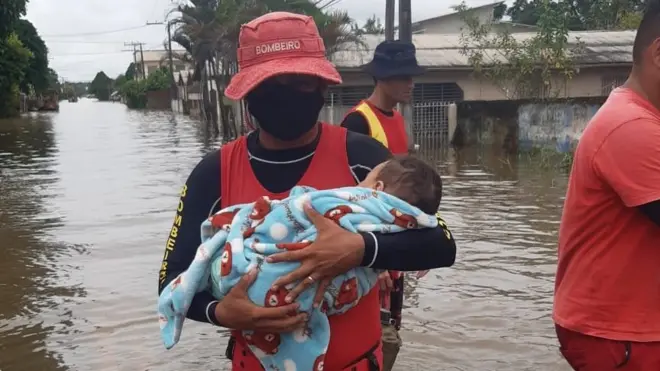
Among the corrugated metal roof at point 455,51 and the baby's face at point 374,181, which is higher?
the corrugated metal roof at point 455,51

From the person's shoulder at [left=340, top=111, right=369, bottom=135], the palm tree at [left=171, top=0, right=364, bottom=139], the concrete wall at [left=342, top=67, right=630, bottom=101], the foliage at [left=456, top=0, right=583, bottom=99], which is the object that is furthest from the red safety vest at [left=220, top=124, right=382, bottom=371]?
the concrete wall at [left=342, top=67, right=630, bottom=101]

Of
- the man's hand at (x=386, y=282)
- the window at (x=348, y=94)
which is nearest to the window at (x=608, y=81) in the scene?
the window at (x=348, y=94)

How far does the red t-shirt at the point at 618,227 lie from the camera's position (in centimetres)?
220

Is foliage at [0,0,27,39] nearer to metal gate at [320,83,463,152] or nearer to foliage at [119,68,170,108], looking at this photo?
metal gate at [320,83,463,152]

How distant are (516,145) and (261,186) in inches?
671

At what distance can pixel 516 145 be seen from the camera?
1866cm

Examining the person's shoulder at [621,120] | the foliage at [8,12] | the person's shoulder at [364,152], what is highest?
the foliage at [8,12]

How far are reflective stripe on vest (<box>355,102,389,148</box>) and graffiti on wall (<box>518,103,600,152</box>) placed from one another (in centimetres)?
1264

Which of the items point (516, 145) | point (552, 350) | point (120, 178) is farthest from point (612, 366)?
point (516, 145)

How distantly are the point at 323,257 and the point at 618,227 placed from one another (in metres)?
0.92

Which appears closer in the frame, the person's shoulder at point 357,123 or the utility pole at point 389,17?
the person's shoulder at point 357,123

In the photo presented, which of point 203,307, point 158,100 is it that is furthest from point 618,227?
point 158,100

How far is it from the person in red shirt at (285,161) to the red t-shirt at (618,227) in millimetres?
456

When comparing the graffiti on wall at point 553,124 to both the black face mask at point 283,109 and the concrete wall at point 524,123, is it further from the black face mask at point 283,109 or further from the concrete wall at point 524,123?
the black face mask at point 283,109
